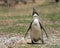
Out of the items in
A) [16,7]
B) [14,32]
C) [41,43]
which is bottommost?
[16,7]

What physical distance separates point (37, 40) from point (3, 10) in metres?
24.5

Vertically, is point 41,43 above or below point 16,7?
above

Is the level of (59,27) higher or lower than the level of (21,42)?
lower

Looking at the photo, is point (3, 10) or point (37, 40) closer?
point (37, 40)

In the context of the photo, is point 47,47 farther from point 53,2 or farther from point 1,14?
point 53,2

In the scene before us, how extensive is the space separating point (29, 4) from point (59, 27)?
773 inches

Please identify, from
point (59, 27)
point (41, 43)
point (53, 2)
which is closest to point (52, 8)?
point (53, 2)

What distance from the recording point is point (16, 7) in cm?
4125

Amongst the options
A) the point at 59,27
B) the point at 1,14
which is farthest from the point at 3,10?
the point at 59,27

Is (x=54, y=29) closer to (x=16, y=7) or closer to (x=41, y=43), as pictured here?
(x=41, y=43)

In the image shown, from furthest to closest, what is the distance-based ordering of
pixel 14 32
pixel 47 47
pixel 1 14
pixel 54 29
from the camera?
pixel 1 14
pixel 54 29
pixel 14 32
pixel 47 47

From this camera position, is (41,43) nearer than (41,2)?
Yes

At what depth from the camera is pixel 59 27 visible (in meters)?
→ 23.0

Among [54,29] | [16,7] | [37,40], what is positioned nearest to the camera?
[37,40]
